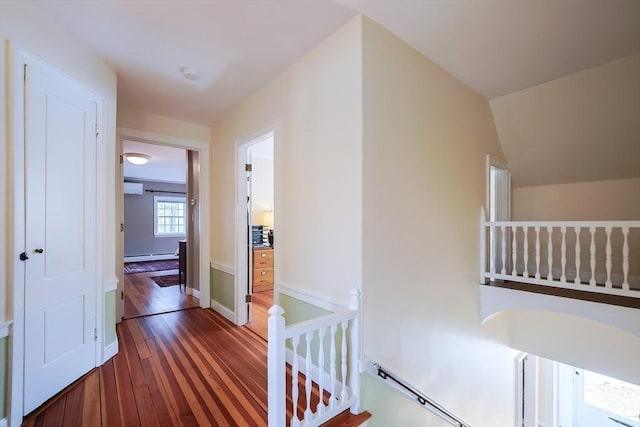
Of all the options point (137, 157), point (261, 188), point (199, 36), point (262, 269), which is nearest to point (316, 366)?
point (199, 36)

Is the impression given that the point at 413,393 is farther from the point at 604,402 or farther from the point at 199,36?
the point at 604,402

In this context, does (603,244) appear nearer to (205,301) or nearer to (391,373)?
(391,373)

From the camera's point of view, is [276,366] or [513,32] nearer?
[276,366]

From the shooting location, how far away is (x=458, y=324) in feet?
9.09

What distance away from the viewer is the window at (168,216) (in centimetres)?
856

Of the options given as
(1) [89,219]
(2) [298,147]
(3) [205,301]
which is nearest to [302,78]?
(2) [298,147]

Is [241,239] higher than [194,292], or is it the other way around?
[241,239]

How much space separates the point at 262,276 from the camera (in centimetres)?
475

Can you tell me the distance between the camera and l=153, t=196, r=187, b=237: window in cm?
856

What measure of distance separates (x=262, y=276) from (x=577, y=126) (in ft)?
15.3

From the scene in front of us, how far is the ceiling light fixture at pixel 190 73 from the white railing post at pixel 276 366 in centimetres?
226

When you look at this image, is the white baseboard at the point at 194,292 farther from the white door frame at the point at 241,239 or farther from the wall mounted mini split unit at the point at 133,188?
the wall mounted mini split unit at the point at 133,188

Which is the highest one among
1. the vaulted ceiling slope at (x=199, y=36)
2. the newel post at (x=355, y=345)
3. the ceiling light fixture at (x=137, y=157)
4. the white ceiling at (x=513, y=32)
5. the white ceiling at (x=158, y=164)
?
the white ceiling at (x=513, y=32)

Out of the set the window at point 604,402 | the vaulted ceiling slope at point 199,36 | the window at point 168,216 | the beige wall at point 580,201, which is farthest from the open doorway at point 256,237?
the window at point 604,402
